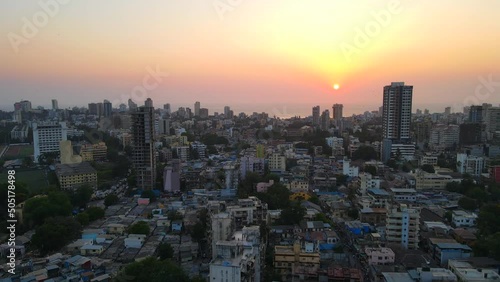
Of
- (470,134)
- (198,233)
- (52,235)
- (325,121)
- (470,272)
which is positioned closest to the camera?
(470,272)

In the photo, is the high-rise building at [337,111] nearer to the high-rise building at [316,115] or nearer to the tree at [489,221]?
the high-rise building at [316,115]

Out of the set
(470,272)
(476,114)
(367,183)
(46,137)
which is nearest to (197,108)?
(46,137)

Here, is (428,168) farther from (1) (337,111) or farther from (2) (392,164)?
(1) (337,111)

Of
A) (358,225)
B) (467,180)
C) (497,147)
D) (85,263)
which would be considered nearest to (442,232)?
(358,225)

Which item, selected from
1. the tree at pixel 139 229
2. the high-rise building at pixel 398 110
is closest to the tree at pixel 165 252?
the tree at pixel 139 229

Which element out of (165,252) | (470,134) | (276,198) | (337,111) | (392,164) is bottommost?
(165,252)

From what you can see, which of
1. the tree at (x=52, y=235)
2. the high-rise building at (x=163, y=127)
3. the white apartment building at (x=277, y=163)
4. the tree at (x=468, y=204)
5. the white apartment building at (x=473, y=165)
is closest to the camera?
the tree at (x=52, y=235)
